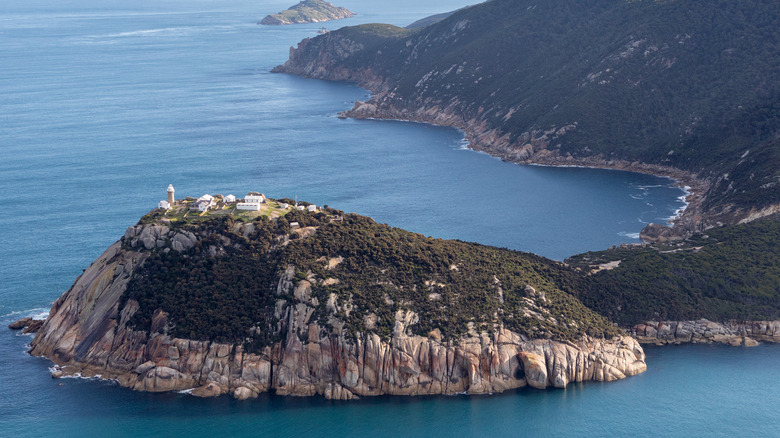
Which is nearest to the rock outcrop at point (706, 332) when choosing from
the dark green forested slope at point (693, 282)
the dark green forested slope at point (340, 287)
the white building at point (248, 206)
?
the dark green forested slope at point (693, 282)

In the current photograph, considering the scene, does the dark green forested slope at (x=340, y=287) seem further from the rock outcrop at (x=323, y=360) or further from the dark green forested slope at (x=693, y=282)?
A: the dark green forested slope at (x=693, y=282)

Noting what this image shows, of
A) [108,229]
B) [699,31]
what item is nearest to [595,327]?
[108,229]

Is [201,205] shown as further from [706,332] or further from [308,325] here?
[706,332]

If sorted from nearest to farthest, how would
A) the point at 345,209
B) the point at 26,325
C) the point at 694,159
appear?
the point at 26,325 → the point at 345,209 → the point at 694,159

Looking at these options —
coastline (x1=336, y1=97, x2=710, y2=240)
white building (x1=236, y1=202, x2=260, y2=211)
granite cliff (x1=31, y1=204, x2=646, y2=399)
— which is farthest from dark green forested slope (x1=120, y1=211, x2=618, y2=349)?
coastline (x1=336, y1=97, x2=710, y2=240)

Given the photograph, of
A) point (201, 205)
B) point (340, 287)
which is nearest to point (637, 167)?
point (340, 287)

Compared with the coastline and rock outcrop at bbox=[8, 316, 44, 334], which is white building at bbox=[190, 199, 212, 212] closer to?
rock outcrop at bbox=[8, 316, 44, 334]

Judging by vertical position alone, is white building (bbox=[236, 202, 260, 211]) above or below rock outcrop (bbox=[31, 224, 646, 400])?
above
